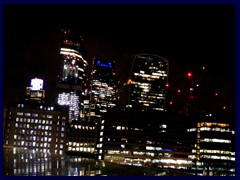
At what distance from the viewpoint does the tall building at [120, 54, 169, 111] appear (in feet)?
296

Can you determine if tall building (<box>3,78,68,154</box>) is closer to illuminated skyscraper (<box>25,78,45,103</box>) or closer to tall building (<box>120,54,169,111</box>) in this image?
illuminated skyscraper (<box>25,78,45,103</box>)

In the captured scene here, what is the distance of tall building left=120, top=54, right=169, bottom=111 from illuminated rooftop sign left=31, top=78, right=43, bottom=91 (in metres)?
35.3

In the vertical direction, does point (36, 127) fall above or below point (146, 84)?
below

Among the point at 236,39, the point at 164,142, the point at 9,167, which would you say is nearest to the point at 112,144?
the point at 164,142

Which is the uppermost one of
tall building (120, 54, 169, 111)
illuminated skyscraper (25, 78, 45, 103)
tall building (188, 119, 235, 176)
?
tall building (120, 54, 169, 111)

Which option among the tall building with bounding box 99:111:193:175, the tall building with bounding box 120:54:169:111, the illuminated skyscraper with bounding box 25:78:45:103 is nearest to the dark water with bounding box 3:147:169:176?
the tall building with bounding box 99:111:193:175

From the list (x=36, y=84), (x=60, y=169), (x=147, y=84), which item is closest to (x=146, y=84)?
(x=147, y=84)

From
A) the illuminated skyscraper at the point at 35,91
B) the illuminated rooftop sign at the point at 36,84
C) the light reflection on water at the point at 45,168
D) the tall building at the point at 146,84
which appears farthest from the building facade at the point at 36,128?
the tall building at the point at 146,84

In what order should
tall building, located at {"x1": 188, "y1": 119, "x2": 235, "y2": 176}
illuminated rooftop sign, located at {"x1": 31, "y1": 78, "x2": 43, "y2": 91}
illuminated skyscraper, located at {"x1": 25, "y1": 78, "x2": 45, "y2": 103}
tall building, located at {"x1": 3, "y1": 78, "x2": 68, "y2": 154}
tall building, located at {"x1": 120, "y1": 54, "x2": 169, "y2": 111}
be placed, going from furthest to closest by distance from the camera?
tall building, located at {"x1": 120, "y1": 54, "x2": 169, "y2": 111} < illuminated rooftop sign, located at {"x1": 31, "y1": 78, "x2": 43, "y2": 91} < illuminated skyscraper, located at {"x1": 25, "y1": 78, "x2": 45, "y2": 103} < tall building, located at {"x1": 188, "y1": 119, "x2": 235, "y2": 176} < tall building, located at {"x1": 3, "y1": 78, "x2": 68, "y2": 154}

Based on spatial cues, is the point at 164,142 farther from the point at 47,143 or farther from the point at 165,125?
the point at 47,143

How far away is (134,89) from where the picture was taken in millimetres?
90625

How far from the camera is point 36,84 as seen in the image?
5766 cm

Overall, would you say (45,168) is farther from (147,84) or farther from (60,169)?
(147,84)

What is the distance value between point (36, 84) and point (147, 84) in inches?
1543
